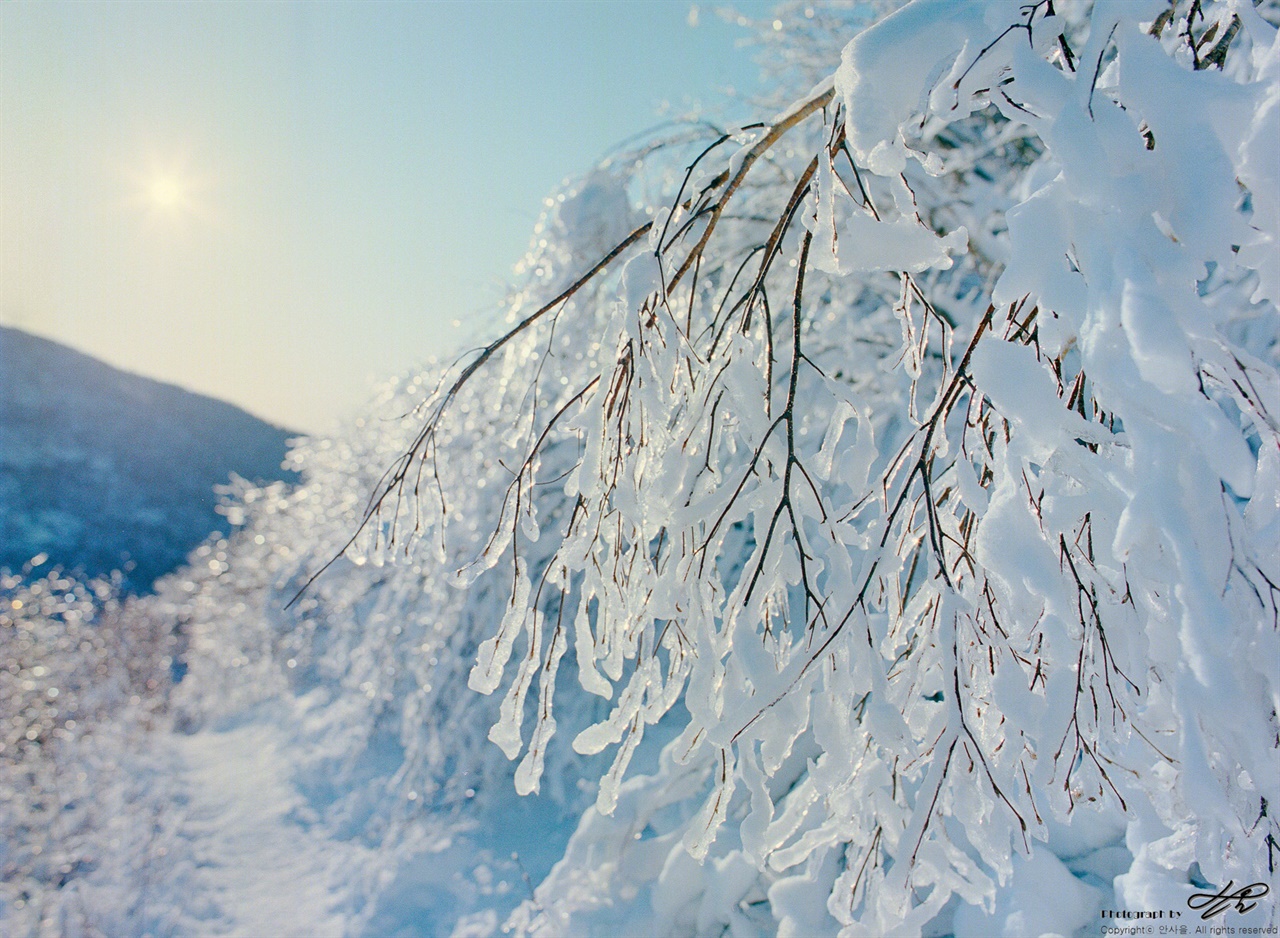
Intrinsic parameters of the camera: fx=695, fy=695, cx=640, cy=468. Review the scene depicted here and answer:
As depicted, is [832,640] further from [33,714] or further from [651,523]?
[33,714]

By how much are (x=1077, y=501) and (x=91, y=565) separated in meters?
24.3

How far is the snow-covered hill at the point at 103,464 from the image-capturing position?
19953mm

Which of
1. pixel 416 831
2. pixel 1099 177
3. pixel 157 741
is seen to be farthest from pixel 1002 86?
pixel 157 741

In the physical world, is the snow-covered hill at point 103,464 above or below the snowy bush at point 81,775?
above

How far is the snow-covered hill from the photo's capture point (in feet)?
65.5

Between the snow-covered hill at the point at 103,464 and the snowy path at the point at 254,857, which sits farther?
the snow-covered hill at the point at 103,464

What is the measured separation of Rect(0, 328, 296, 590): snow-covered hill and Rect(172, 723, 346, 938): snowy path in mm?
14149

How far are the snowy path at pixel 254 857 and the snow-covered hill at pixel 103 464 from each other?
1415cm
